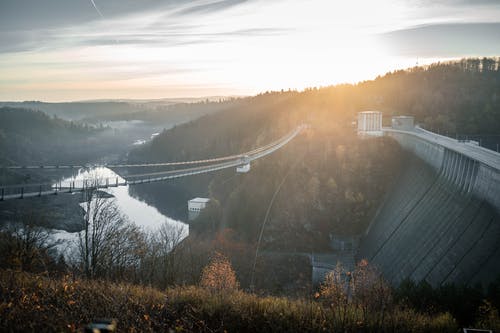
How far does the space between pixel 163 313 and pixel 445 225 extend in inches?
411

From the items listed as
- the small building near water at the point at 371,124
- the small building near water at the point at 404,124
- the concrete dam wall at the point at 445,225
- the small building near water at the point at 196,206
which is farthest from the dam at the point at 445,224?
the small building near water at the point at 196,206

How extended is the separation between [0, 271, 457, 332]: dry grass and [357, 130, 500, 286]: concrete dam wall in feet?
18.8

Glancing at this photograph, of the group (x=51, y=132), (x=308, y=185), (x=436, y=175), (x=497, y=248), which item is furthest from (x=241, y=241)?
(x=51, y=132)

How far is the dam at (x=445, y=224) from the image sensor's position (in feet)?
36.2

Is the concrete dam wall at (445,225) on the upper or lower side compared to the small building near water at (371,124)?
lower

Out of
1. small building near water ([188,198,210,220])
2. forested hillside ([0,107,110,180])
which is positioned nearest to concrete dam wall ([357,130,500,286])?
small building near water ([188,198,210,220])

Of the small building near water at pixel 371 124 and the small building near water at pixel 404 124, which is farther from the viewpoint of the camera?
the small building near water at pixel 371 124

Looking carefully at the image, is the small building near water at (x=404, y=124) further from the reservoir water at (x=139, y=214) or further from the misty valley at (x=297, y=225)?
the reservoir water at (x=139, y=214)

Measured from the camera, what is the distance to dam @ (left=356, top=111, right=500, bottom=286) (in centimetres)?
1103

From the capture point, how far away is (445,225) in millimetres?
13352

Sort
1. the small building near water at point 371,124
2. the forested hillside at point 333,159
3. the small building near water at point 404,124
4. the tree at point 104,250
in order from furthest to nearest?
the small building near water at point 371,124
the small building near water at point 404,124
the forested hillside at point 333,159
the tree at point 104,250

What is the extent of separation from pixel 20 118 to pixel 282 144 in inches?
2277

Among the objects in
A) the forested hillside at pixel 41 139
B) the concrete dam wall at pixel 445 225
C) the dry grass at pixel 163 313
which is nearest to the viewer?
the dry grass at pixel 163 313

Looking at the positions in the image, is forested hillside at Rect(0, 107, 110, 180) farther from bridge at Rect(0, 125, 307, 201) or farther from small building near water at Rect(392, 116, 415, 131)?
small building near water at Rect(392, 116, 415, 131)
